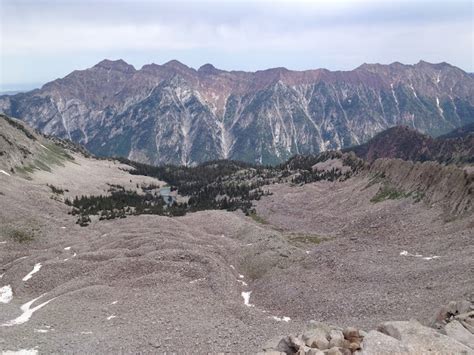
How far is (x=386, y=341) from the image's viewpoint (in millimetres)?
28375

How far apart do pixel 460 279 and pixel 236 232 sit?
183 ft

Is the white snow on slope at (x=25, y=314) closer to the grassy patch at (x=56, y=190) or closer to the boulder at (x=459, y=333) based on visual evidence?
the boulder at (x=459, y=333)

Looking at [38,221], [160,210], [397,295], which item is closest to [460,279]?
[397,295]

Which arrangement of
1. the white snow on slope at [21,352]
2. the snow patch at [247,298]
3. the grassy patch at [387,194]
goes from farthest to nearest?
the grassy patch at [387,194], the snow patch at [247,298], the white snow on slope at [21,352]

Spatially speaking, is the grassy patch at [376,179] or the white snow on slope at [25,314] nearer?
the white snow on slope at [25,314]

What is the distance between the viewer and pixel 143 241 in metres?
80.9

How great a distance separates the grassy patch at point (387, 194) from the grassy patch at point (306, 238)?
815 inches

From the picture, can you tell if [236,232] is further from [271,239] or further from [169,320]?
[169,320]

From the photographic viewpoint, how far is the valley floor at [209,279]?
4853 centimetres

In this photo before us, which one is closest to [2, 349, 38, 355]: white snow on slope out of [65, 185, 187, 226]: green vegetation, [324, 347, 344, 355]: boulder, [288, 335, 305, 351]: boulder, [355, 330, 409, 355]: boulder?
[288, 335, 305, 351]: boulder

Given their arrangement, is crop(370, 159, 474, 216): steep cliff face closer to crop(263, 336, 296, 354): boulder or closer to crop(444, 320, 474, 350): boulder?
crop(444, 320, 474, 350): boulder

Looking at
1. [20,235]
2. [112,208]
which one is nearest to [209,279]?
[20,235]

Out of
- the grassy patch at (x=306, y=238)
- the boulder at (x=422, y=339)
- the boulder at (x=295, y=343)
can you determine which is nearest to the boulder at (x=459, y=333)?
the boulder at (x=422, y=339)

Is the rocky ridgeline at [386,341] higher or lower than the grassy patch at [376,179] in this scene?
higher
